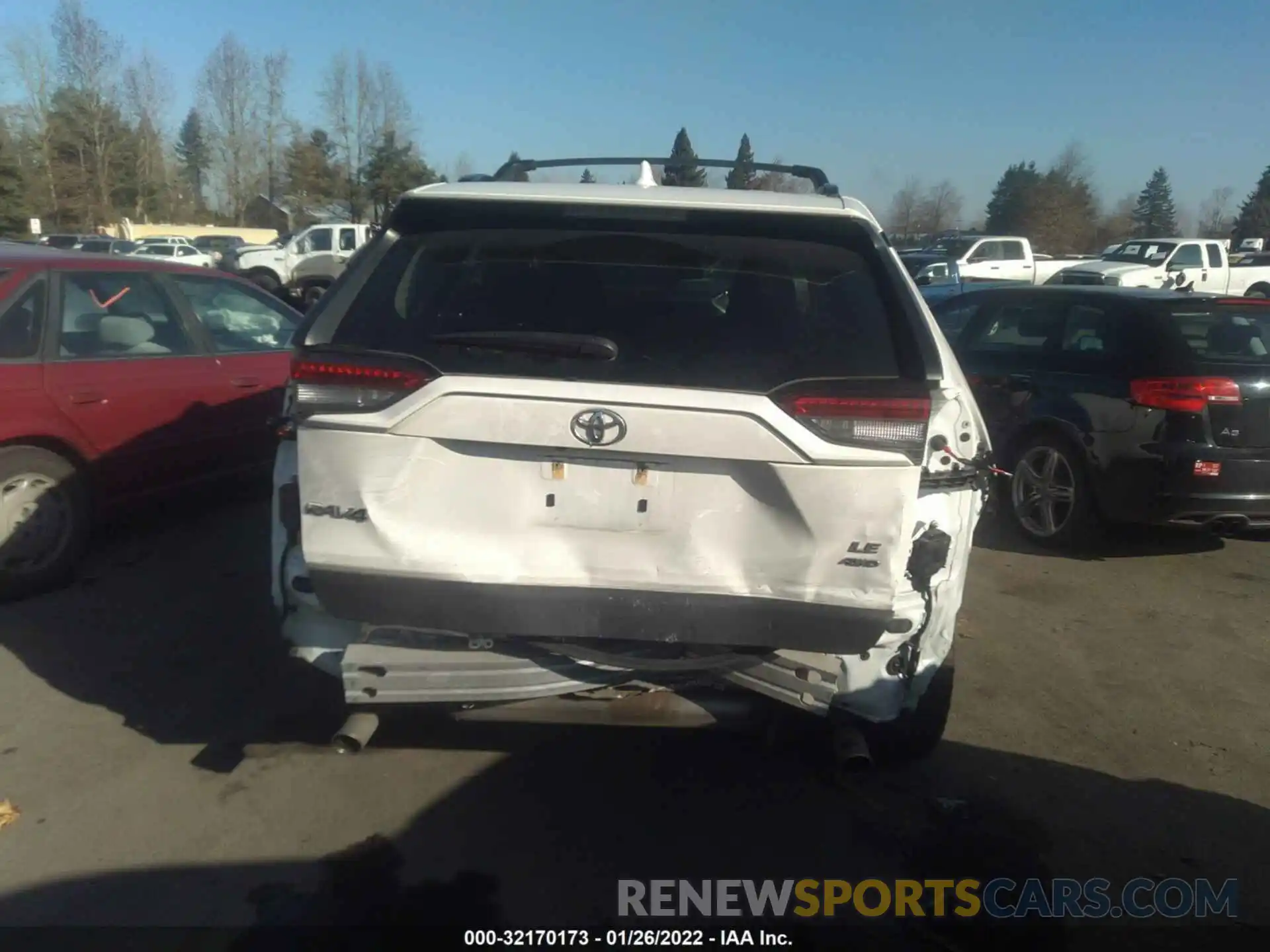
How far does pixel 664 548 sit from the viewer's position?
2.96 metres

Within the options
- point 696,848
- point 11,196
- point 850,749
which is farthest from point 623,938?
point 11,196

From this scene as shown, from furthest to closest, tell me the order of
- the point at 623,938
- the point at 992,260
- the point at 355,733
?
the point at 992,260, the point at 355,733, the point at 623,938

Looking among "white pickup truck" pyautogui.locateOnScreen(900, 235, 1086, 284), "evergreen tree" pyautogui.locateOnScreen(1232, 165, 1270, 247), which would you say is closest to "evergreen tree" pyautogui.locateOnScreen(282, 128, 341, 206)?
"white pickup truck" pyautogui.locateOnScreen(900, 235, 1086, 284)

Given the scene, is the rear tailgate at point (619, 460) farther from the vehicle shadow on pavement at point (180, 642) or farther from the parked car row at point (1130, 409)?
the parked car row at point (1130, 409)

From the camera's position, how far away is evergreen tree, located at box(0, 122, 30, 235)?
48.7m

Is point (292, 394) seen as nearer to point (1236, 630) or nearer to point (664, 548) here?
point (664, 548)

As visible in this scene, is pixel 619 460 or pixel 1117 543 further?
pixel 1117 543

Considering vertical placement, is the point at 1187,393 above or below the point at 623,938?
above

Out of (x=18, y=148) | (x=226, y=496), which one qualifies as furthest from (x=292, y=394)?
(x=18, y=148)

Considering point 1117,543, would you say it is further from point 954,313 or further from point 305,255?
point 305,255

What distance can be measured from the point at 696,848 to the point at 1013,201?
68293mm

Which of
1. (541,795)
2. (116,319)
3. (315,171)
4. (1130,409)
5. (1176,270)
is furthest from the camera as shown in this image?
(315,171)

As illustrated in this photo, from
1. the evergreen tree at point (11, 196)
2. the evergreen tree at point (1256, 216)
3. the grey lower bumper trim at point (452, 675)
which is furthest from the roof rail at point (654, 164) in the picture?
the evergreen tree at point (1256, 216)

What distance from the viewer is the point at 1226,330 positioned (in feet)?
21.4
